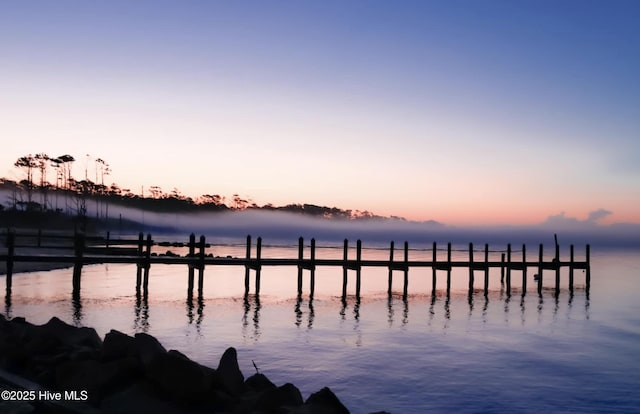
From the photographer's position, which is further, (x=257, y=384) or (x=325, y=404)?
(x=257, y=384)

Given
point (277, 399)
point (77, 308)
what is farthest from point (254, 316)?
point (277, 399)

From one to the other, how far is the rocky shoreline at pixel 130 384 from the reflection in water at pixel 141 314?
11.4 m

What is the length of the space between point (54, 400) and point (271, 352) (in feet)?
39.1

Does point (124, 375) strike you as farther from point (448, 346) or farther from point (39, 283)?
point (39, 283)

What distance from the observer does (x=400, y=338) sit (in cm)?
2033

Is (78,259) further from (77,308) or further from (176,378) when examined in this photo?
(176,378)

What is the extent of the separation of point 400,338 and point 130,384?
14.3m

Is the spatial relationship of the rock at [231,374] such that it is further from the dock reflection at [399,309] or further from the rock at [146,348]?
the dock reflection at [399,309]

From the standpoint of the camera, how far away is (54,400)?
566cm

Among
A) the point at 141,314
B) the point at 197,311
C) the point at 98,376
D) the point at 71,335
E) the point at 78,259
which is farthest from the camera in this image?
the point at 78,259

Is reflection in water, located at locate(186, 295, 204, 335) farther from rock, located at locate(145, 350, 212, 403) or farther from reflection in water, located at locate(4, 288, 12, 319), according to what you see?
rock, located at locate(145, 350, 212, 403)

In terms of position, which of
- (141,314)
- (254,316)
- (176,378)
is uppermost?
(176,378)

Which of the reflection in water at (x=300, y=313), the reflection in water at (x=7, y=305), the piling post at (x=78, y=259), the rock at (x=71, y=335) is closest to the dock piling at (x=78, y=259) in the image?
the piling post at (x=78, y=259)

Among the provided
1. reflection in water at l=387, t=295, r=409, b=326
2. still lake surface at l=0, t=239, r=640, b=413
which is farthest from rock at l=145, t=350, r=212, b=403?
reflection in water at l=387, t=295, r=409, b=326
